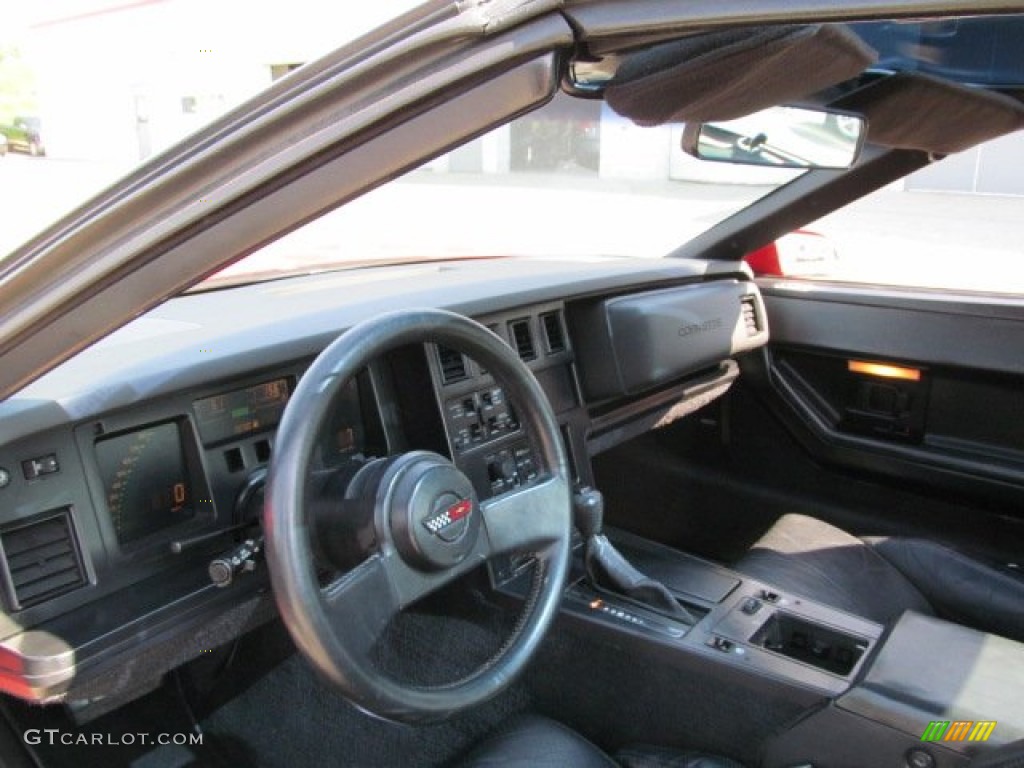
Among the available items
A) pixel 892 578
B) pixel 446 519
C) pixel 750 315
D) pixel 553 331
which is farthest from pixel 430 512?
pixel 750 315

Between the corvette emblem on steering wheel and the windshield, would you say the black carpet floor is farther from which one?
the windshield

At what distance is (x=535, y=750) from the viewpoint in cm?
198

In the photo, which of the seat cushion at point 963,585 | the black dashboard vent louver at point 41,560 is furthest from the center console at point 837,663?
the black dashboard vent louver at point 41,560

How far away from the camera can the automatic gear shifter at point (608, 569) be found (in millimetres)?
2160

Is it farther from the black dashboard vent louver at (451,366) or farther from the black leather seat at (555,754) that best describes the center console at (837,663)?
the black dashboard vent louver at (451,366)

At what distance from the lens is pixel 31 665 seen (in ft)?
4.77

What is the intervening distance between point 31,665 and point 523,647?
759mm

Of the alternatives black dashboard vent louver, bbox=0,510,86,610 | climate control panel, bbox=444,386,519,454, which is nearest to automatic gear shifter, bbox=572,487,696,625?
climate control panel, bbox=444,386,519,454

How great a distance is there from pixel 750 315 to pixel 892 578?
1.09 m

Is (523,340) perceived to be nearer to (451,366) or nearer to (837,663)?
(451,366)

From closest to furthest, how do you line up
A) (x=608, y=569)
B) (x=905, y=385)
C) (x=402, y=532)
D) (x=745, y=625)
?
1. (x=402, y=532)
2. (x=745, y=625)
3. (x=608, y=569)
4. (x=905, y=385)

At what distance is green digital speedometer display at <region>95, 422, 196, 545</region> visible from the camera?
5.49ft

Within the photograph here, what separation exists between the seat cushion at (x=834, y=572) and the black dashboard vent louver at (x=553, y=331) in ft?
2.55

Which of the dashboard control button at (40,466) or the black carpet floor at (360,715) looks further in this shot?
the black carpet floor at (360,715)
